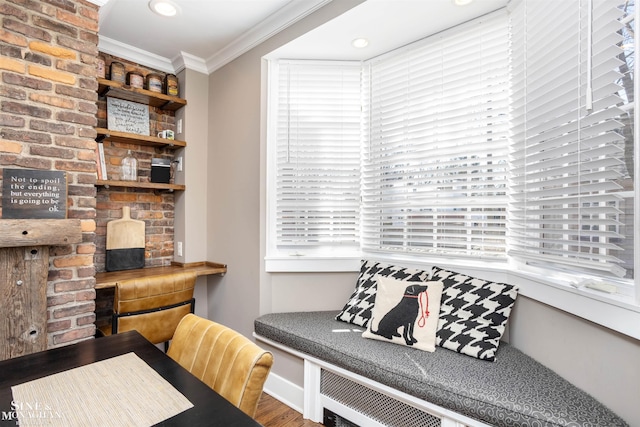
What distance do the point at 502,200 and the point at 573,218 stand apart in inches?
19.0

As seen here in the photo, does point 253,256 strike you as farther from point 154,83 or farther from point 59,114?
point 154,83

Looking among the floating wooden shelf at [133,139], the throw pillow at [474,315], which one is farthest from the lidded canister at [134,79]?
the throw pillow at [474,315]

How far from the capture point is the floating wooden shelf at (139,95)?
2.51m

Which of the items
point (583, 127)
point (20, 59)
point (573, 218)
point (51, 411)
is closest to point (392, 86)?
point (583, 127)

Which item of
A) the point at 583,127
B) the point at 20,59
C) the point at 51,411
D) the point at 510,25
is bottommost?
the point at 51,411

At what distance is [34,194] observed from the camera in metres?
1.71

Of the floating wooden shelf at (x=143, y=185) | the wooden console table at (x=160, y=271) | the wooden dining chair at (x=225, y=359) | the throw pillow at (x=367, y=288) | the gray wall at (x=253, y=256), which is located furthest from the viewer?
the floating wooden shelf at (x=143, y=185)

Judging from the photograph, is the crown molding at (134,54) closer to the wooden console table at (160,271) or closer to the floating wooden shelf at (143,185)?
the floating wooden shelf at (143,185)

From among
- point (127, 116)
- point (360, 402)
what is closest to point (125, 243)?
point (127, 116)

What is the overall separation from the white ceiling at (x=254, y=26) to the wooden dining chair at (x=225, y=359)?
1.84 meters

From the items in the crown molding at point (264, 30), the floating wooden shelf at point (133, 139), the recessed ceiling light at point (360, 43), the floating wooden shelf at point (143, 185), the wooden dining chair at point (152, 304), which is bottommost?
the wooden dining chair at point (152, 304)

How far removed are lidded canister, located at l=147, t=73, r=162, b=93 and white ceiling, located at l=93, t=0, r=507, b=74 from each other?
7.5 inches

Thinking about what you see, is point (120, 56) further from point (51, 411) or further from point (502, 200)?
point (502, 200)

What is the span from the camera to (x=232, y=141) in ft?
9.00
